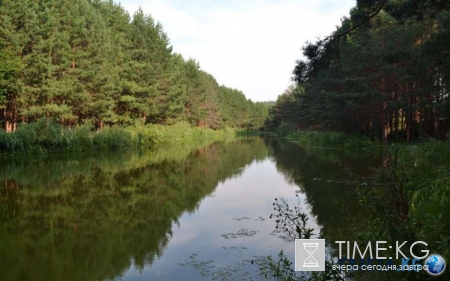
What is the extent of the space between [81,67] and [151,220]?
2862 cm

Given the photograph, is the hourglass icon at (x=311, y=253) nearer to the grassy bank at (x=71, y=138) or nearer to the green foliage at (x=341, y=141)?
the grassy bank at (x=71, y=138)

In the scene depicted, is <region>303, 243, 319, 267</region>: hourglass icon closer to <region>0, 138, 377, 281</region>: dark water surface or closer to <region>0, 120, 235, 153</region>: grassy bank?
<region>0, 138, 377, 281</region>: dark water surface

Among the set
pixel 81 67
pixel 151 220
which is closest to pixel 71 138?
pixel 81 67

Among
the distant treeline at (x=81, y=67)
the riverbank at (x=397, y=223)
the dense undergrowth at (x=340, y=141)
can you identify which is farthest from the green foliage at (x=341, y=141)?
the riverbank at (x=397, y=223)

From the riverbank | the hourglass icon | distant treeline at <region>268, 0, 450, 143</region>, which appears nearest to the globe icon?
the riverbank

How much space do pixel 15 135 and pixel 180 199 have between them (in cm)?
1849

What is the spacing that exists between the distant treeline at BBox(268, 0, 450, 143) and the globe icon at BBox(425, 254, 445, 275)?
21.5ft

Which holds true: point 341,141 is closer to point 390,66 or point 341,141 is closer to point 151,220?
point 390,66

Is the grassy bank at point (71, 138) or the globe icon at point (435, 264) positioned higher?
the grassy bank at point (71, 138)

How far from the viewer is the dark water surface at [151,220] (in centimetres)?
670

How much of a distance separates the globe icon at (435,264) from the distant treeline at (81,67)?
1134 inches

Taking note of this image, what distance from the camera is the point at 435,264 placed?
3.79 m

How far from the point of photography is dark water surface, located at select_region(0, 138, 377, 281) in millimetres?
6695

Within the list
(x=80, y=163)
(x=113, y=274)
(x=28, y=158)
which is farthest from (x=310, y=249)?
(x=28, y=158)
